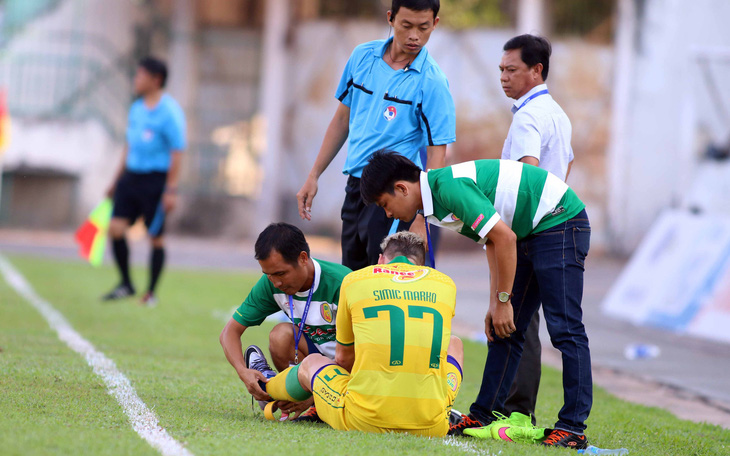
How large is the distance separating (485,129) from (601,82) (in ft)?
11.1

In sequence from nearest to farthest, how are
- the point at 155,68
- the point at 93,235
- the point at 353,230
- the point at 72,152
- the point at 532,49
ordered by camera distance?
the point at 532,49 → the point at 353,230 → the point at 155,68 → the point at 93,235 → the point at 72,152

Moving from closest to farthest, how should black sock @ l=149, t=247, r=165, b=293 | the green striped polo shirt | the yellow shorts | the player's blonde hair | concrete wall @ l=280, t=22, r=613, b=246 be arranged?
the green striped polo shirt, the yellow shorts, the player's blonde hair, black sock @ l=149, t=247, r=165, b=293, concrete wall @ l=280, t=22, r=613, b=246

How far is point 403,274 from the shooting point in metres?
4.12

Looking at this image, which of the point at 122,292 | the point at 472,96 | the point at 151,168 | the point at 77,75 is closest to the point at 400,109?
the point at 151,168

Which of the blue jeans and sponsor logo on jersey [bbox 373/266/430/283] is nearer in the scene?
sponsor logo on jersey [bbox 373/266/430/283]

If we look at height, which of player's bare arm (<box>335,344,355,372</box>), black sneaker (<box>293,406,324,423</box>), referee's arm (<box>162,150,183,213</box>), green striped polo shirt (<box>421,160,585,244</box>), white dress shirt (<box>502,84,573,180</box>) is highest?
white dress shirt (<box>502,84,573,180</box>)

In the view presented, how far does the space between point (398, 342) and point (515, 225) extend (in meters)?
0.87

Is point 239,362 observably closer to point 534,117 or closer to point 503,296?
point 503,296

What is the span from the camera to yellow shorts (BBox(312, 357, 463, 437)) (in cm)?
421

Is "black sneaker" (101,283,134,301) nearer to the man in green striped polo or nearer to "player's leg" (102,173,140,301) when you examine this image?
"player's leg" (102,173,140,301)

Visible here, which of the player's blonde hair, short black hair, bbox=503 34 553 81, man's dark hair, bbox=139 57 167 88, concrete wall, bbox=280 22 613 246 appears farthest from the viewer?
concrete wall, bbox=280 22 613 246

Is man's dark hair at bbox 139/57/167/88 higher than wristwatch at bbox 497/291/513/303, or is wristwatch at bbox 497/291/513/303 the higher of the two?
man's dark hair at bbox 139/57/167/88

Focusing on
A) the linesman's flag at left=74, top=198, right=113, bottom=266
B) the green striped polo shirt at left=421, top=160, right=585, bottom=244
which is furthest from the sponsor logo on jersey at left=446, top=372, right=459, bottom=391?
the linesman's flag at left=74, top=198, right=113, bottom=266

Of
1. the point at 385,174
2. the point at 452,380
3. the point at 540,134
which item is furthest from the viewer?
the point at 540,134
